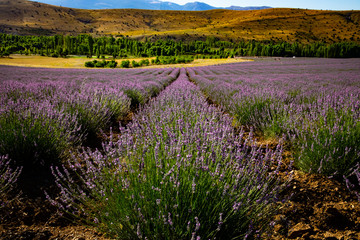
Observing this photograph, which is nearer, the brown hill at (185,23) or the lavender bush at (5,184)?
the lavender bush at (5,184)

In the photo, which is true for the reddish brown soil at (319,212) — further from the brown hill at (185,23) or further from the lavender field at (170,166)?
the brown hill at (185,23)

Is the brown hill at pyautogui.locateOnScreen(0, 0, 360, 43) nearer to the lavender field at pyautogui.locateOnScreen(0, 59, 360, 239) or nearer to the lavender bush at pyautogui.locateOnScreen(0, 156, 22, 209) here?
the lavender field at pyautogui.locateOnScreen(0, 59, 360, 239)

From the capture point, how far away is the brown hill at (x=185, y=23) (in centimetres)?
10374

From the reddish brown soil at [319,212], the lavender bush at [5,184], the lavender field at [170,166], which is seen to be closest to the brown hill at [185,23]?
the lavender field at [170,166]

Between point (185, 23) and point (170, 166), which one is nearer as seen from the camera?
point (170, 166)

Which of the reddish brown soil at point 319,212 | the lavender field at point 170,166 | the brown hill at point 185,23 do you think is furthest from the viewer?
the brown hill at point 185,23

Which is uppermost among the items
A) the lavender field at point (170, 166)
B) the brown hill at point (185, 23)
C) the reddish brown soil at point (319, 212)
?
the brown hill at point (185, 23)

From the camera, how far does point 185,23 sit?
495ft

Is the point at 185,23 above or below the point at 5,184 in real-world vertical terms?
above

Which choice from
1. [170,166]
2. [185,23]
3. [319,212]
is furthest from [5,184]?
[185,23]

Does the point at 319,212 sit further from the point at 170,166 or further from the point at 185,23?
the point at 185,23

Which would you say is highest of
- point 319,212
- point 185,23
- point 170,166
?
point 185,23

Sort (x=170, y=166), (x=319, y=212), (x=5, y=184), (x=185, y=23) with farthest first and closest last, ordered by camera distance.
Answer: (x=185, y=23) < (x=5, y=184) < (x=319, y=212) < (x=170, y=166)

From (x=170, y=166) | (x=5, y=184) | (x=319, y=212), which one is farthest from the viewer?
(x=5, y=184)
